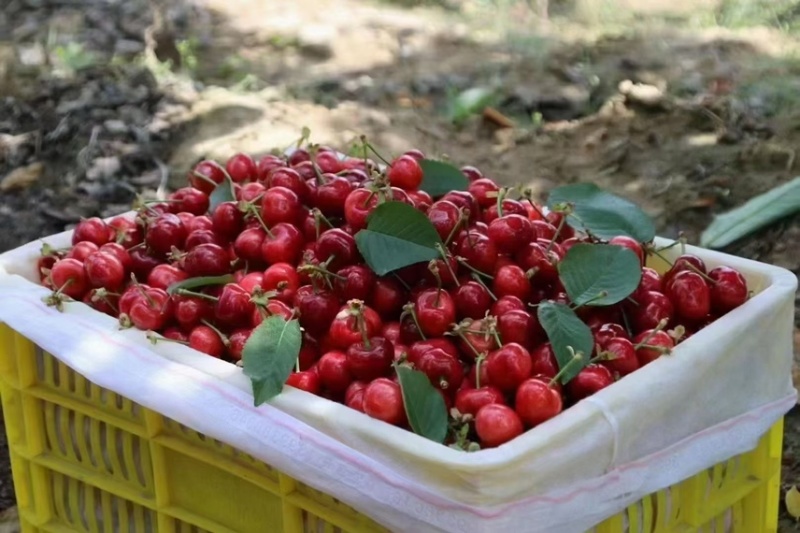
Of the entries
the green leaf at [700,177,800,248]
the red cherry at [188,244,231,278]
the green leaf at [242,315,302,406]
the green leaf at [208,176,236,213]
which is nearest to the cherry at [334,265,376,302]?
the green leaf at [242,315,302,406]

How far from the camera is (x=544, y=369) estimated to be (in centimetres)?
138

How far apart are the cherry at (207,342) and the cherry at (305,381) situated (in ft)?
0.54

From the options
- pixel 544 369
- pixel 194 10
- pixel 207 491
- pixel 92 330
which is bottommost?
pixel 194 10

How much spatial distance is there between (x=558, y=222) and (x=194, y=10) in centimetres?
435

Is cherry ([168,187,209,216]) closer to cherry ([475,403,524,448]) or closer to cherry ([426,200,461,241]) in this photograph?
cherry ([426,200,461,241])

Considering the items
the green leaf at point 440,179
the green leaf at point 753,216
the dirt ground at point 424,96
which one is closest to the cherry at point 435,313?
the green leaf at point 440,179

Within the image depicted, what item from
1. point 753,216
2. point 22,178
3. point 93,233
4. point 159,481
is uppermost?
point 93,233

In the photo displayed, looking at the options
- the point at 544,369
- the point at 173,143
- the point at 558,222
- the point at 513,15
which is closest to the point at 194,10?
the point at 513,15

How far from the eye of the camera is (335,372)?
4.67ft

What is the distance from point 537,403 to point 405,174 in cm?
59

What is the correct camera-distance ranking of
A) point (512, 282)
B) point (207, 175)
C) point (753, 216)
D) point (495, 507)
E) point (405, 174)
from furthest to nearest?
point (753, 216), point (207, 175), point (405, 174), point (512, 282), point (495, 507)

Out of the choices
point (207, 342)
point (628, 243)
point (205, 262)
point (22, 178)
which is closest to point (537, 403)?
point (628, 243)

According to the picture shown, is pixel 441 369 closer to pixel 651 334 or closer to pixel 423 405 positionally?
pixel 423 405

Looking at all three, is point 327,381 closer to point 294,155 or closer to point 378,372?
point 378,372
